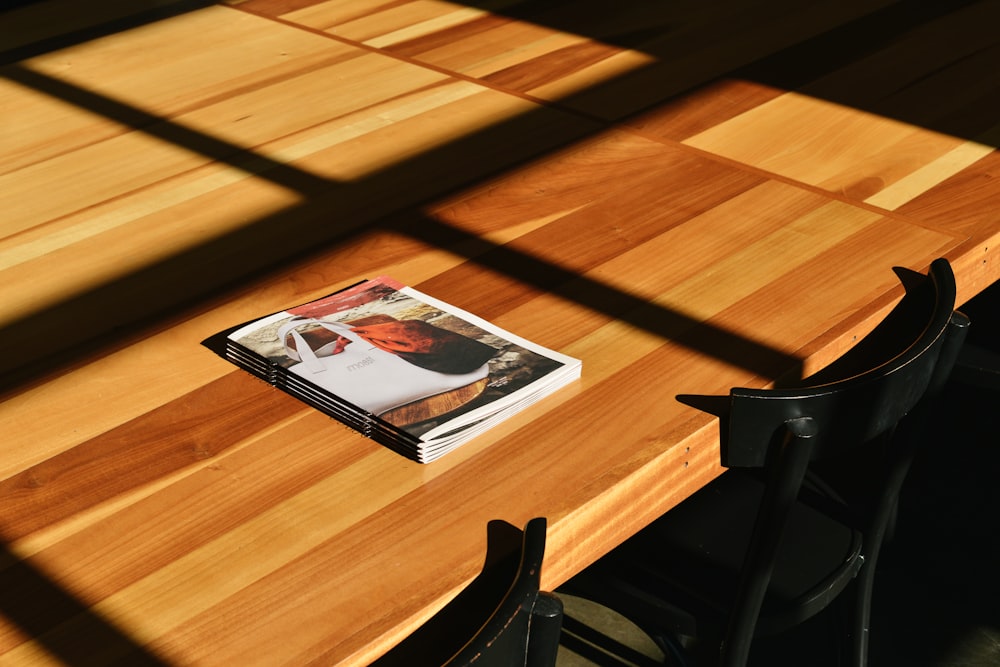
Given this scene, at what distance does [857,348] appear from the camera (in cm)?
158

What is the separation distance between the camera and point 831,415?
4.34 ft

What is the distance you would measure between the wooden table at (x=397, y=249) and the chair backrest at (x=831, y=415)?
59 millimetres

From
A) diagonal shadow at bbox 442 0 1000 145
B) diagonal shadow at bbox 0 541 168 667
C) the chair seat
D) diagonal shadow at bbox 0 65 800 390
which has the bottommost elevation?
Answer: the chair seat

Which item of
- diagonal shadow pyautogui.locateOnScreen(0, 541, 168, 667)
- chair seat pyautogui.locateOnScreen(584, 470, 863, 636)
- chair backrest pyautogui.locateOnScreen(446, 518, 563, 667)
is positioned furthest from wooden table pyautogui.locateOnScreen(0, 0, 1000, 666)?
chair seat pyautogui.locateOnScreen(584, 470, 863, 636)

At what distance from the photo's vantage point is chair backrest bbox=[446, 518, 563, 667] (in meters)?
0.98

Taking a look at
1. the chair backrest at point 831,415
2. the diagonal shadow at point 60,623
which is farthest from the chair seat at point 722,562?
the diagonal shadow at point 60,623

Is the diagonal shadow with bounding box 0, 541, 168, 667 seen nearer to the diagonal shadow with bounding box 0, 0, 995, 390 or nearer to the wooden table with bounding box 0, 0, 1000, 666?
the wooden table with bounding box 0, 0, 1000, 666

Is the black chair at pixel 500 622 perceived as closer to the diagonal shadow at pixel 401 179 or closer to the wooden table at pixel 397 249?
the wooden table at pixel 397 249

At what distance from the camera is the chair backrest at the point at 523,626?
0.98 meters

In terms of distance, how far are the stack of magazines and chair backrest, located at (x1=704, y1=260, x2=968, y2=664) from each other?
0.74 ft

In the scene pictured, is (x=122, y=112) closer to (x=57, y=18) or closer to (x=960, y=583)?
(x=57, y=18)

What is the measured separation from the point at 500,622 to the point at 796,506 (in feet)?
2.77

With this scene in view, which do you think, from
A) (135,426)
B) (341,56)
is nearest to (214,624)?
(135,426)

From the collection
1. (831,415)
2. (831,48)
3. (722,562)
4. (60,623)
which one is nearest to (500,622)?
(60,623)
